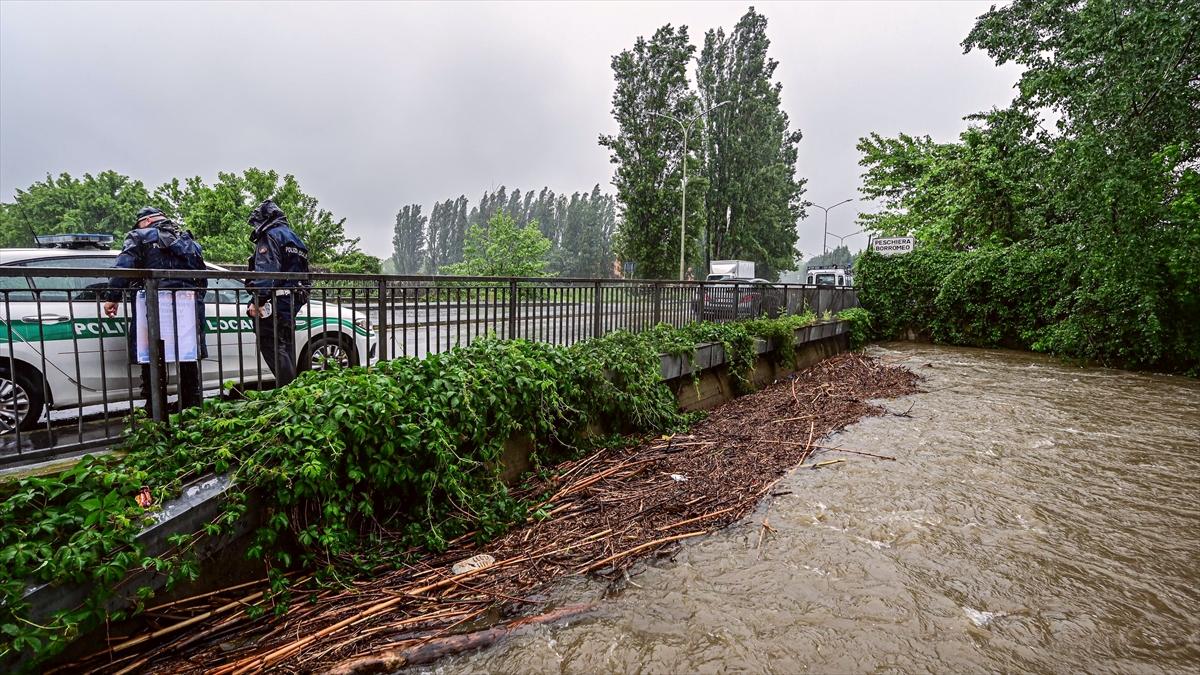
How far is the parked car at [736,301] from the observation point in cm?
924

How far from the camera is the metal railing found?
3.52 meters

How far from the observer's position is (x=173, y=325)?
375 cm

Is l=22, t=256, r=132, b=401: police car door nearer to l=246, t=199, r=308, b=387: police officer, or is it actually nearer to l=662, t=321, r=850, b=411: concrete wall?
l=246, t=199, r=308, b=387: police officer

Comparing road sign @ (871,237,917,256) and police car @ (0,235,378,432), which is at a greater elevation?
road sign @ (871,237,917,256)

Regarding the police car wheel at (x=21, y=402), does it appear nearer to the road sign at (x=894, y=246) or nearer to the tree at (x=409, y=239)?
the road sign at (x=894, y=246)

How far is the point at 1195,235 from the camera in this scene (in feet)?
35.0

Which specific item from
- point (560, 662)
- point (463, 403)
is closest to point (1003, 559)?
point (560, 662)

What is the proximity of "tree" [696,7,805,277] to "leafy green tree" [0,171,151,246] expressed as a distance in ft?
130

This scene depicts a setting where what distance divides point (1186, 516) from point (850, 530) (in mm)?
3211

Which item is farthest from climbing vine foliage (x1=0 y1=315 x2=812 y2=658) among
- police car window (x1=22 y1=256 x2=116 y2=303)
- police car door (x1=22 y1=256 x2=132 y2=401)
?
police car window (x1=22 y1=256 x2=116 y2=303)

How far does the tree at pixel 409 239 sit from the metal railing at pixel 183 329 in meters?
99.1

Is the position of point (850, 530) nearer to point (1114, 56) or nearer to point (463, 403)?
point (463, 403)

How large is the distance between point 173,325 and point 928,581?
17.9ft

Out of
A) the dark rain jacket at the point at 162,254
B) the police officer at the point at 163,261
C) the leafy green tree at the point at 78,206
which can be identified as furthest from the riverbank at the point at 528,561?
the leafy green tree at the point at 78,206
